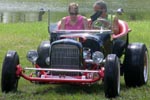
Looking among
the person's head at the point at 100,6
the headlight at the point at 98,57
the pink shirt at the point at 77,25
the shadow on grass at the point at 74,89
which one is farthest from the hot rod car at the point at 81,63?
the person's head at the point at 100,6

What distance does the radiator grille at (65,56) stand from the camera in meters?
8.84

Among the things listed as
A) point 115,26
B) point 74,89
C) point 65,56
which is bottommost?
point 74,89

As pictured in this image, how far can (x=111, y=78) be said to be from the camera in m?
8.26

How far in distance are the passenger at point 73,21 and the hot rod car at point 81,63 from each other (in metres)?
0.17

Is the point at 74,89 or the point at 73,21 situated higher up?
the point at 73,21

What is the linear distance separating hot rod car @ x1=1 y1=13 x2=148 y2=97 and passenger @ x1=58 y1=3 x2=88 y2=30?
0.56ft

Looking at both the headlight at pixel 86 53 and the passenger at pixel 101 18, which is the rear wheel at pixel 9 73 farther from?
the passenger at pixel 101 18

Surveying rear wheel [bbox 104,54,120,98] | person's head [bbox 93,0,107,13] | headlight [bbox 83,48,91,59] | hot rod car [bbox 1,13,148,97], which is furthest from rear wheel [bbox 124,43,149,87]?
rear wheel [bbox 104,54,120,98]

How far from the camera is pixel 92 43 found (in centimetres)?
920

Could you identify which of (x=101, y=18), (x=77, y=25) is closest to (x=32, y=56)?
(x=77, y=25)

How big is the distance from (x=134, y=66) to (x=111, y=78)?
4.18ft

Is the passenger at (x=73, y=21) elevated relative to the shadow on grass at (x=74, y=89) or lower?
elevated

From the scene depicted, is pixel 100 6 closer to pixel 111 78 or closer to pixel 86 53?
pixel 86 53

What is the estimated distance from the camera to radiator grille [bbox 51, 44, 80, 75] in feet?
29.0
